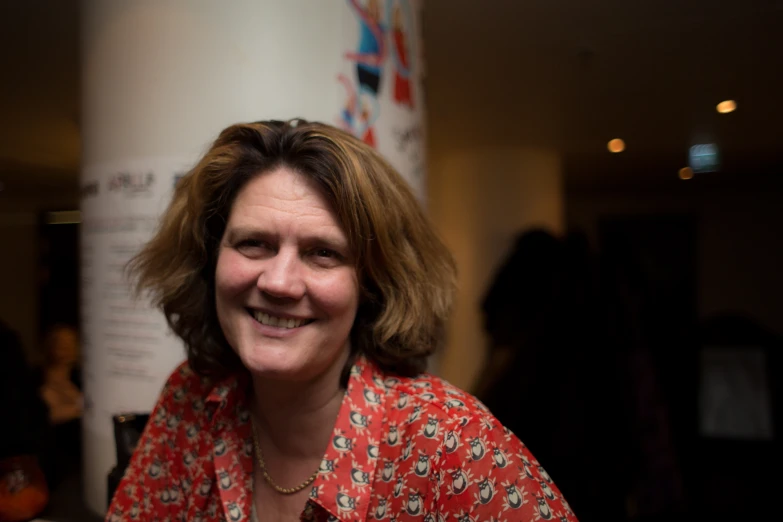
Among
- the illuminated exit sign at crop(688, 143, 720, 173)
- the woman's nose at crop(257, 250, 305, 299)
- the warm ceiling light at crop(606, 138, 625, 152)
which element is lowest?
the woman's nose at crop(257, 250, 305, 299)

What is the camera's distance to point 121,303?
110 cm

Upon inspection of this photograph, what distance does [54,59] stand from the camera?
1426mm

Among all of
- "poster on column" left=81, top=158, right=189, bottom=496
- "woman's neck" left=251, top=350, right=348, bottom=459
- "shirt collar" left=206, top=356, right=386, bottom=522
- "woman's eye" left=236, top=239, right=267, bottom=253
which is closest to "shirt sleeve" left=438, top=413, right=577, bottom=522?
"shirt collar" left=206, top=356, right=386, bottom=522

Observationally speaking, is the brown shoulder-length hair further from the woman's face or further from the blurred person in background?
the blurred person in background

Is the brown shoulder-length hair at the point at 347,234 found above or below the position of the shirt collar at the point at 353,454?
above

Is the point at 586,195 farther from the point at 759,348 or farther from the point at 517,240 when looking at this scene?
the point at 759,348

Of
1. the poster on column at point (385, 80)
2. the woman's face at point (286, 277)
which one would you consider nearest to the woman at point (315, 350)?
the woman's face at point (286, 277)

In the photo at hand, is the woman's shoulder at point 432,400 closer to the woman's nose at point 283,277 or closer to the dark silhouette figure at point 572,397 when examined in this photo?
the woman's nose at point 283,277

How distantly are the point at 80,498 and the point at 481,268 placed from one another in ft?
4.59

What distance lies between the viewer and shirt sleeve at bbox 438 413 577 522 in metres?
0.67

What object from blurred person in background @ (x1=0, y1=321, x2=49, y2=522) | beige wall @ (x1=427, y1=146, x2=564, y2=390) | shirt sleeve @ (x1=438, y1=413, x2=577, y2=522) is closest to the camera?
shirt sleeve @ (x1=438, y1=413, x2=577, y2=522)

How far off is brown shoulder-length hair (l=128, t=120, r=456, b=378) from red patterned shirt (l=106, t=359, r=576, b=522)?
0.18 feet

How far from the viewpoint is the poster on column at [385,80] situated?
1.04 m

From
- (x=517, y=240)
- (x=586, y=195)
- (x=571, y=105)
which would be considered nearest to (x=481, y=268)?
(x=517, y=240)
